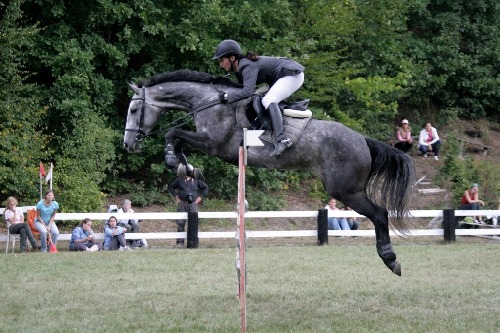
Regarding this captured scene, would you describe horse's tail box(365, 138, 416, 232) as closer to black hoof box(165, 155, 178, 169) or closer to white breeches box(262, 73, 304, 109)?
white breeches box(262, 73, 304, 109)

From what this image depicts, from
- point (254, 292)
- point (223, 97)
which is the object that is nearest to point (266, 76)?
point (223, 97)

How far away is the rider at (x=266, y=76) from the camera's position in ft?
32.0

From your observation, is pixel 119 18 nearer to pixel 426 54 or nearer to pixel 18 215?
pixel 18 215

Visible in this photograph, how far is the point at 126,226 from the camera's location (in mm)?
17531

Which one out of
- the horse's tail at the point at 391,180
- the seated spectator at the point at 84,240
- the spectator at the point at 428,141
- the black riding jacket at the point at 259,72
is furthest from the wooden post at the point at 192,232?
the spectator at the point at 428,141

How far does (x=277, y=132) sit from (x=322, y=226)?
840 centimetres

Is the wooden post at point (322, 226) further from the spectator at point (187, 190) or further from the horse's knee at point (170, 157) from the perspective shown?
the horse's knee at point (170, 157)

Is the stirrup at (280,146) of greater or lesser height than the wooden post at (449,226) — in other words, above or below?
above

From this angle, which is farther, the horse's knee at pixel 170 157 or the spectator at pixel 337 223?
the spectator at pixel 337 223

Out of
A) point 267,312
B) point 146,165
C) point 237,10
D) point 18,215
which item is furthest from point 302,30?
point 267,312

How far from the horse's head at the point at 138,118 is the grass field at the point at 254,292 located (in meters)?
1.76

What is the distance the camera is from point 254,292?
10773mm

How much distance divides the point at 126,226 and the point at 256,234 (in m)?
2.55

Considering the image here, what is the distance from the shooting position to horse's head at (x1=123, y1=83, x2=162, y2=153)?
407 inches
